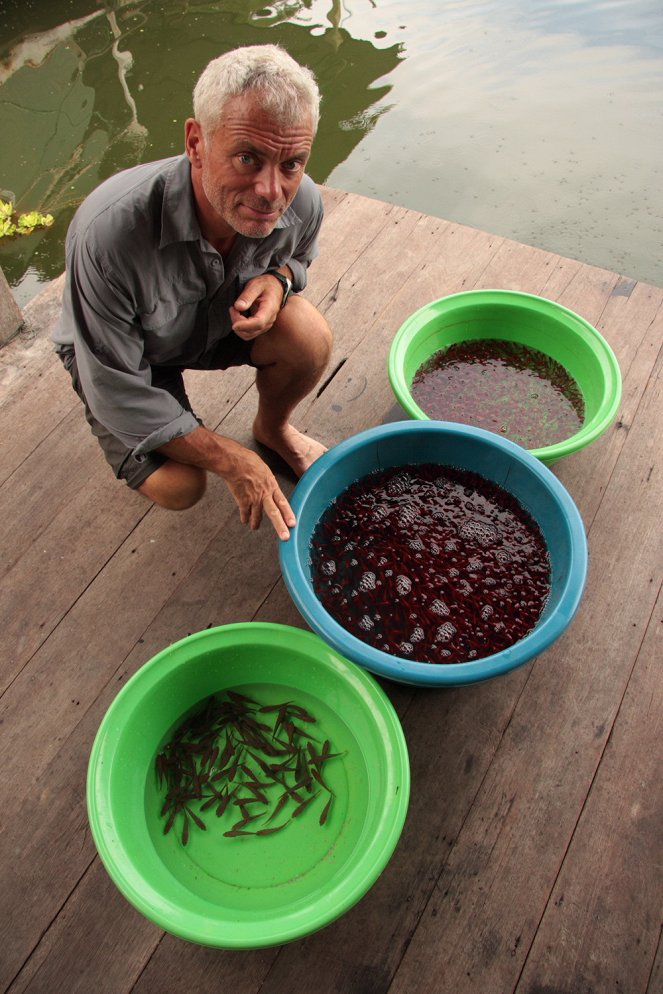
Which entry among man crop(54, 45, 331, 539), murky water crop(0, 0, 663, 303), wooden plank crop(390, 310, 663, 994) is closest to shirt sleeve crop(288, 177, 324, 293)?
man crop(54, 45, 331, 539)

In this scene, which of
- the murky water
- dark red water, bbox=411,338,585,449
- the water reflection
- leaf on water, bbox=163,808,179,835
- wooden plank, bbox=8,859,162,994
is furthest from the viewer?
the water reflection

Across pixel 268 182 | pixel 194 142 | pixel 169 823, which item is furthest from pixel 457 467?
pixel 169 823

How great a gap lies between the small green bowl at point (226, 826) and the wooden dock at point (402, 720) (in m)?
0.13

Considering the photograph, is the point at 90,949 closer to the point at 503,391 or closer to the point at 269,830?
the point at 269,830

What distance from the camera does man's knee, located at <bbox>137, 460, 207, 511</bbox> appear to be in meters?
1.68

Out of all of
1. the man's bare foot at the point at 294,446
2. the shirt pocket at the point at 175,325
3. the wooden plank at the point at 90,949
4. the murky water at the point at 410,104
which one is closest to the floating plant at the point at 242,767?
the wooden plank at the point at 90,949

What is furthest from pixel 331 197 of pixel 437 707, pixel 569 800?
pixel 569 800

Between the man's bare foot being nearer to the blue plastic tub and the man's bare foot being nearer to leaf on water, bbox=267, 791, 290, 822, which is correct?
the blue plastic tub

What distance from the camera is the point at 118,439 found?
5.50 feet

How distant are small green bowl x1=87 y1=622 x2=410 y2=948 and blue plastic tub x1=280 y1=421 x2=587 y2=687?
100mm

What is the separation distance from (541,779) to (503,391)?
1160mm

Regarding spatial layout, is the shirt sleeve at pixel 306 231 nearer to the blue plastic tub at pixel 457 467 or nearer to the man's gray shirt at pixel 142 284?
the man's gray shirt at pixel 142 284

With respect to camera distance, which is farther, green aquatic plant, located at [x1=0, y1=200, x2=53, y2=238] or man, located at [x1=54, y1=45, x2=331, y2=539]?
green aquatic plant, located at [x1=0, y1=200, x2=53, y2=238]

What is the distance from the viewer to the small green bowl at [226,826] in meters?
A: 1.26
